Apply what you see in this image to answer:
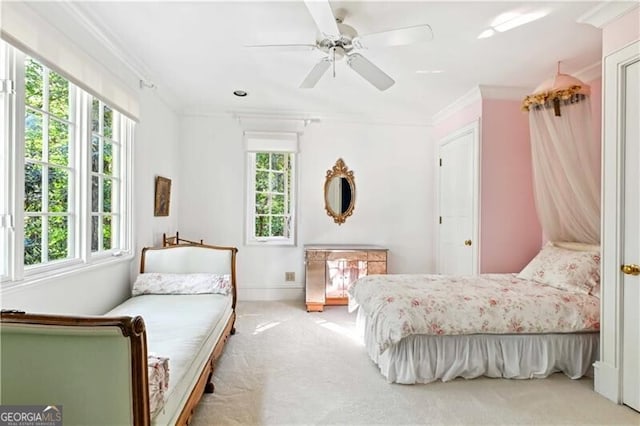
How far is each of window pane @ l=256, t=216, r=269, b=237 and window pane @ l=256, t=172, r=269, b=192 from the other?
0.40 meters

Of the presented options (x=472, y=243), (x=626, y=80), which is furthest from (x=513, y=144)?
(x=626, y=80)

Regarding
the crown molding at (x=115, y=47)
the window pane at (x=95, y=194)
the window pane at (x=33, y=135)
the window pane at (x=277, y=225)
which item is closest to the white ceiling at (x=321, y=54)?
the crown molding at (x=115, y=47)

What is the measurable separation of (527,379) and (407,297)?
1043mm

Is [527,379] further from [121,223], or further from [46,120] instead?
[46,120]

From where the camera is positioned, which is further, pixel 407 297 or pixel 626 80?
pixel 407 297

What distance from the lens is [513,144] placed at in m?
3.67

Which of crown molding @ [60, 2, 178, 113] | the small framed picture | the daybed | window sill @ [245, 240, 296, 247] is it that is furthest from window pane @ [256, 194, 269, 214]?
the daybed

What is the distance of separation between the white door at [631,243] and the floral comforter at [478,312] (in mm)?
372

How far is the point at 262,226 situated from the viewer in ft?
15.3

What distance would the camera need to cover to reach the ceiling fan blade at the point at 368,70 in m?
2.35

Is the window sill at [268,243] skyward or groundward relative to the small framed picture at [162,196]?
groundward

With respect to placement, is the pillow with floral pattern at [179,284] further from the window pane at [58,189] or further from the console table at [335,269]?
the console table at [335,269]

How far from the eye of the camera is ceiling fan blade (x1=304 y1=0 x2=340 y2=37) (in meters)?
1.79

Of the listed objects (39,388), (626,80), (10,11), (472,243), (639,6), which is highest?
(639,6)
